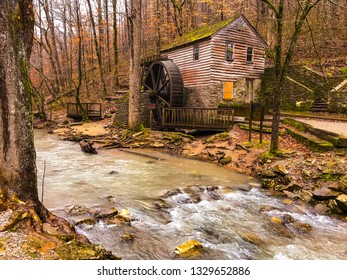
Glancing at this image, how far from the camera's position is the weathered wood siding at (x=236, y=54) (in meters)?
17.6

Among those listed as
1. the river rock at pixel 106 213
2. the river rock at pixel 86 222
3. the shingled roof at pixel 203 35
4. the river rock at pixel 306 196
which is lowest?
the river rock at pixel 306 196

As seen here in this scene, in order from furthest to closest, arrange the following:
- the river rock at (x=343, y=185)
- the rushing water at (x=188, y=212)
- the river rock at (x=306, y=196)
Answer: the river rock at (x=306, y=196) → the river rock at (x=343, y=185) → the rushing water at (x=188, y=212)

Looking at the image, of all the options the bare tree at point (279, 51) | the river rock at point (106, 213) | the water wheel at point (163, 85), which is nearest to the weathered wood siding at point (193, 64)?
the water wheel at point (163, 85)

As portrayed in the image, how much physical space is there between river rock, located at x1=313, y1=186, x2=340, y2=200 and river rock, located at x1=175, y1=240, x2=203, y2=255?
3826 millimetres

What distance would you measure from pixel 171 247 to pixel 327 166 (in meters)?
5.38

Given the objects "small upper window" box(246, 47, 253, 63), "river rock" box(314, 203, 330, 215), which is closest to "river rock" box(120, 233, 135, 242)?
"river rock" box(314, 203, 330, 215)

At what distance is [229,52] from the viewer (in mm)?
18312

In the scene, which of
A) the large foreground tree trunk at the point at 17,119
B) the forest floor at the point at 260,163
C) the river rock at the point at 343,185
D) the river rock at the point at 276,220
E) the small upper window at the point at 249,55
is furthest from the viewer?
the small upper window at the point at 249,55

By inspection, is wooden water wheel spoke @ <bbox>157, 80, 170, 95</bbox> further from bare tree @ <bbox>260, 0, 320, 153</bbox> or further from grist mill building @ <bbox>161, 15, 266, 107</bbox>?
bare tree @ <bbox>260, 0, 320, 153</bbox>

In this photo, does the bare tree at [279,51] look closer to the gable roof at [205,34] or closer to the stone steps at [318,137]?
the stone steps at [318,137]

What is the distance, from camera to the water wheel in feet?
60.5

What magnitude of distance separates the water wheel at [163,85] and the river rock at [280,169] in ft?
37.6

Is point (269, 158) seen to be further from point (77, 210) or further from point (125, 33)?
point (125, 33)

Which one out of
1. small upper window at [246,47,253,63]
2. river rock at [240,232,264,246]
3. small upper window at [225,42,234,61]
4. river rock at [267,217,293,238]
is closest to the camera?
river rock at [240,232,264,246]
